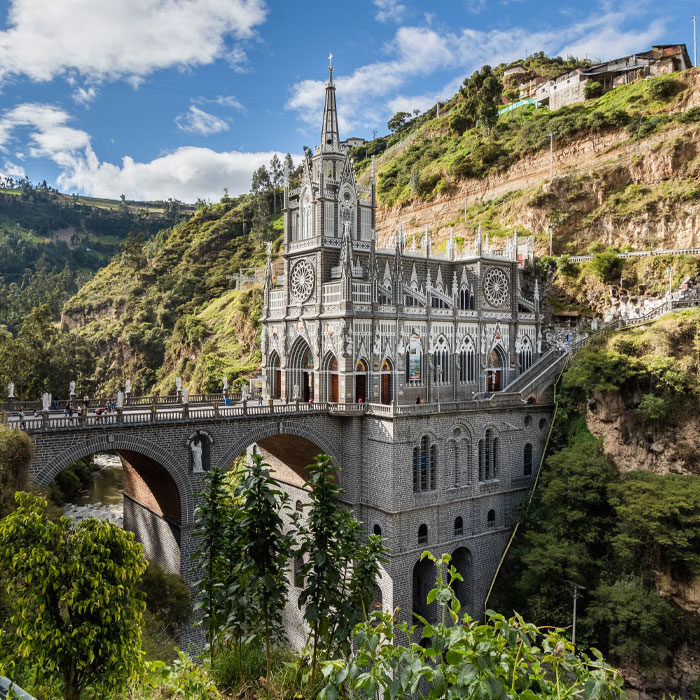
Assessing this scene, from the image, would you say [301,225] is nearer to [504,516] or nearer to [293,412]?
[293,412]

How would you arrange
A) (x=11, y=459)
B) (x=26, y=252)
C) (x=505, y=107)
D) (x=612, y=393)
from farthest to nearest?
(x=26, y=252), (x=505, y=107), (x=612, y=393), (x=11, y=459)

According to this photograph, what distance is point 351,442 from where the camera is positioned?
34.8m

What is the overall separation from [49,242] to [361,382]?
15952 cm

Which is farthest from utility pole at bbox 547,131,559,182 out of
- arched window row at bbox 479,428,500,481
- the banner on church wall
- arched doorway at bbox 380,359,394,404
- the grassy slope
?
arched doorway at bbox 380,359,394,404

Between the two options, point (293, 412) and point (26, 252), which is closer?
point (293, 412)

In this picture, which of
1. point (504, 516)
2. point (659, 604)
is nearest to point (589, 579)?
point (659, 604)

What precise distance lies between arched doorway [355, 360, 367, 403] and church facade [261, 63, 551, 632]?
7 cm

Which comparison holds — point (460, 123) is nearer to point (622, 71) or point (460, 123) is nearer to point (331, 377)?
point (622, 71)

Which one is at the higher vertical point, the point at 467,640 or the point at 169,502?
the point at 467,640

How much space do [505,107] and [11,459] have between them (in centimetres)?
10243

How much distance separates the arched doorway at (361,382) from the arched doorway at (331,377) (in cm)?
136

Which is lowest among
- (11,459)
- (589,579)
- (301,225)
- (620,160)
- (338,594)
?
(589,579)

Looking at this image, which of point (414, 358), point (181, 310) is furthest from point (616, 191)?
point (181, 310)

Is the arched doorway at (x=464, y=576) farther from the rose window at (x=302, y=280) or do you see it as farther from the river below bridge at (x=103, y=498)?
the river below bridge at (x=103, y=498)
